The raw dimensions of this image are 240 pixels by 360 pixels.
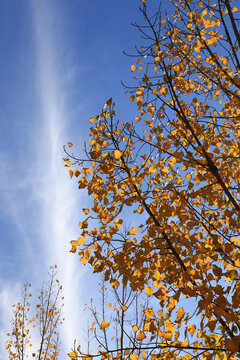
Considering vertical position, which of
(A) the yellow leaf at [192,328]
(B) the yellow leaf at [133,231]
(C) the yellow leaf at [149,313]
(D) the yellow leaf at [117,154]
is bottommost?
(A) the yellow leaf at [192,328]

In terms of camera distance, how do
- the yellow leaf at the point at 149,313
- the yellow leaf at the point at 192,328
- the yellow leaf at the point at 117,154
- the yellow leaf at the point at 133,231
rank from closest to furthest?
1. the yellow leaf at the point at 192,328
2. the yellow leaf at the point at 149,313
3. the yellow leaf at the point at 133,231
4. the yellow leaf at the point at 117,154

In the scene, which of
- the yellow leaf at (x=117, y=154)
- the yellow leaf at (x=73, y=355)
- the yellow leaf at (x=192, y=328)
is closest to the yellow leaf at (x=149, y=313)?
the yellow leaf at (x=192, y=328)

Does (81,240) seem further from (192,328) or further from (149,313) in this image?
(192,328)

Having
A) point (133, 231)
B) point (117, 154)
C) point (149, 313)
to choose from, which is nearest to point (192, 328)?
point (149, 313)

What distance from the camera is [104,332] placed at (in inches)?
217

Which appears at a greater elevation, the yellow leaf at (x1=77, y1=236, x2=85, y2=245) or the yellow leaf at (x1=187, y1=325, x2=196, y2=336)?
the yellow leaf at (x1=77, y1=236, x2=85, y2=245)

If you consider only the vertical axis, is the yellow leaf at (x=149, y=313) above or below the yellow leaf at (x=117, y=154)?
below

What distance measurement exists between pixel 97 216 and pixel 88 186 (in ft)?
0.97

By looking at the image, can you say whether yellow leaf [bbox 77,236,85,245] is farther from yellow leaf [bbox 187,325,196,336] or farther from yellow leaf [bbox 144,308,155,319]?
yellow leaf [bbox 187,325,196,336]

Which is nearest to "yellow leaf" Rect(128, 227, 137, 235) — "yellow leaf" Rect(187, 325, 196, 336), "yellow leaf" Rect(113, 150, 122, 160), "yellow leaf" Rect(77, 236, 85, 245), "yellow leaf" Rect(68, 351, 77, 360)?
"yellow leaf" Rect(77, 236, 85, 245)

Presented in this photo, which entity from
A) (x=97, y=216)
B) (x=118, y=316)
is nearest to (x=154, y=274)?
(x=97, y=216)

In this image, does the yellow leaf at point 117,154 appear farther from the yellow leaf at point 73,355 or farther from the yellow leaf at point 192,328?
the yellow leaf at point 73,355

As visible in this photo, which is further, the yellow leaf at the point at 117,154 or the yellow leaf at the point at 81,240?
the yellow leaf at the point at 117,154

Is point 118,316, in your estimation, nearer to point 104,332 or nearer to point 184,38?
point 104,332
